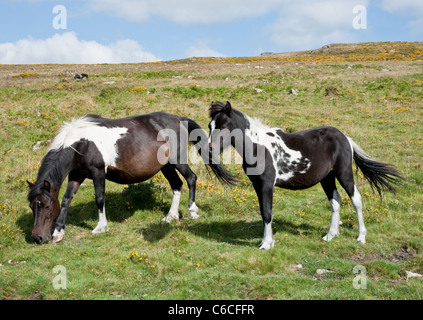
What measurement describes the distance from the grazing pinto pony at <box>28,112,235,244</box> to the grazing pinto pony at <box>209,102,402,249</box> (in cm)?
252

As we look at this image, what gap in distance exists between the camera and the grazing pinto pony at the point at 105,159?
279 inches

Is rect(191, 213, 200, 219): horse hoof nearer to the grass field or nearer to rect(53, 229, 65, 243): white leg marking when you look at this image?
the grass field

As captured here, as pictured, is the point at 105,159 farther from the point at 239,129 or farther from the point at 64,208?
the point at 239,129

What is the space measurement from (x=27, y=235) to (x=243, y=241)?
4828 millimetres

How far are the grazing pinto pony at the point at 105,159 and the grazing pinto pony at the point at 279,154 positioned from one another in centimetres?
252

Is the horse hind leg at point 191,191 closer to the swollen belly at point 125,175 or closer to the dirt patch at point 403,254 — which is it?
the swollen belly at point 125,175

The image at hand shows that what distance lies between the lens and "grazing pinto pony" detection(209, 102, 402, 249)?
658 cm

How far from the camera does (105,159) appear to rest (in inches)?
309

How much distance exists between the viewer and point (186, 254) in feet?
22.1

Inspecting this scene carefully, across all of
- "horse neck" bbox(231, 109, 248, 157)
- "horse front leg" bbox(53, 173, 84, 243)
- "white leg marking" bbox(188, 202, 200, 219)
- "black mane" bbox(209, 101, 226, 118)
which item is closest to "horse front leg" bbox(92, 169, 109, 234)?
"horse front leg" bbox(53, 173, 84, 243)

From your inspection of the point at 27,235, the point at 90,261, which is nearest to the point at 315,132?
the point at 90,261

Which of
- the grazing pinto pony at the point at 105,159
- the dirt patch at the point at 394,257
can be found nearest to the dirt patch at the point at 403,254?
the dirt patch at the point at 394,257
